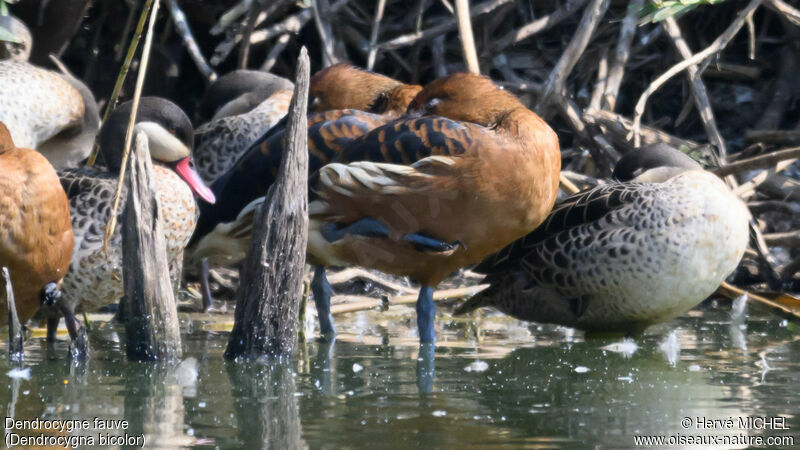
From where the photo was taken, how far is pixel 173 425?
349 centimetres

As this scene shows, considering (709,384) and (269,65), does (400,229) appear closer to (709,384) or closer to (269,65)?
(709,384)

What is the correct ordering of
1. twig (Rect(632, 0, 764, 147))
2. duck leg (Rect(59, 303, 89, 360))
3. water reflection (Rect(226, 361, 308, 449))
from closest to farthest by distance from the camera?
water reflection (Rect(226, 361, 308, 449))
duck leg (Rect(59, 303, 89, 360))
twig (Rect(632, 0, 764, 147))

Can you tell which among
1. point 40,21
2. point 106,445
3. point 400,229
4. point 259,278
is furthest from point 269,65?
point 106,445

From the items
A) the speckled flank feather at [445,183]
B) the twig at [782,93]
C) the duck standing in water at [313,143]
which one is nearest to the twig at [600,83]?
the twig at [782,93]

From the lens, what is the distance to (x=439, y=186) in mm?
4883

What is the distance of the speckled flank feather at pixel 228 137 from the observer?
650 cm

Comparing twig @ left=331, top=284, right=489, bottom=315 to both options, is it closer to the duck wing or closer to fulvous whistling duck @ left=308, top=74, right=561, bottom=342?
the duck wing

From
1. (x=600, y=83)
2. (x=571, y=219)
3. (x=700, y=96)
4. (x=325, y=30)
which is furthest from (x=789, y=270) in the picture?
(x=325, y=30)

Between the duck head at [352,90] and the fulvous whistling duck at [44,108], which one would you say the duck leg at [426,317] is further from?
the fulvous whistling duck at [44,108]

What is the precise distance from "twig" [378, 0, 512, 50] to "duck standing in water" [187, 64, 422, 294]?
49.9 inches

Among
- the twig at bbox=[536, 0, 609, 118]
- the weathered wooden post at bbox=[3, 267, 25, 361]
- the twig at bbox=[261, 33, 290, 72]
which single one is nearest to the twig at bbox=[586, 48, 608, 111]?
the twig at bbox=[536, 0, 609, 118]

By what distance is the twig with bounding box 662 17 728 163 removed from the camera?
6703 millimetres

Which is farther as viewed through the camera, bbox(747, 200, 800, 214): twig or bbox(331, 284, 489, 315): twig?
bbox(747, 200, 800, 214): twig

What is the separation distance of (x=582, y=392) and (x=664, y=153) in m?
1.86
